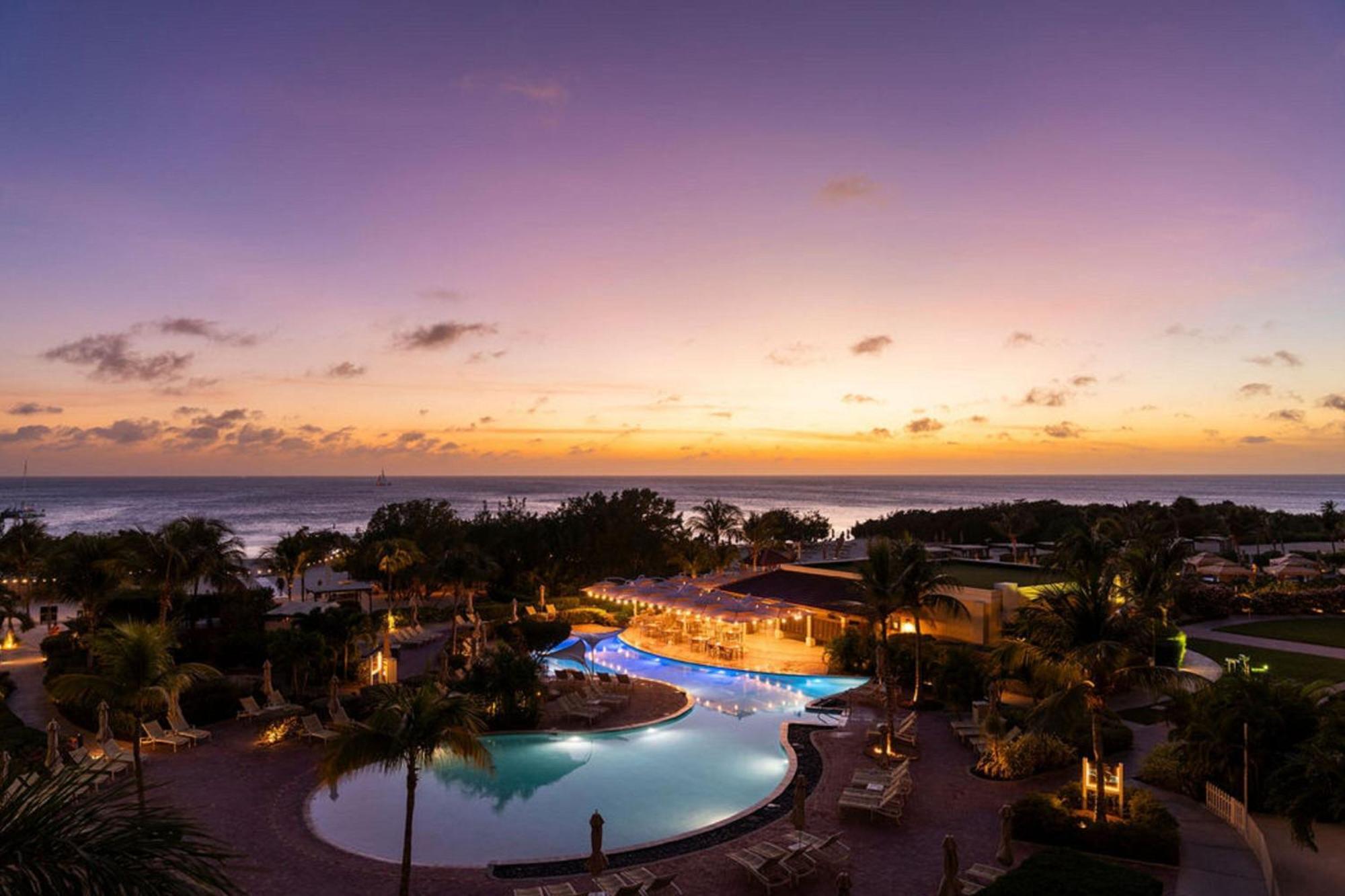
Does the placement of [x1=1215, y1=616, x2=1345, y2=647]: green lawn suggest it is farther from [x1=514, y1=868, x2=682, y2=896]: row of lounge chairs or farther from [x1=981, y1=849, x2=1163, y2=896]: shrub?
[x1=514, y1=868, x2=682, y2=896]: row of lounge chairs

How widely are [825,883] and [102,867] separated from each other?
11233 mm

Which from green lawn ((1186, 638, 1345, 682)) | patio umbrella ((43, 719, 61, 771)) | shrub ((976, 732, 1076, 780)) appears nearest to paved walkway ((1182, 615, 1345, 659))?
green lawn ((1186, 638, 1345, 682))

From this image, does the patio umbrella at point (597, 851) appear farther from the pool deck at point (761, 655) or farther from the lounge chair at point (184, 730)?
the pool deck at point (761, 655)

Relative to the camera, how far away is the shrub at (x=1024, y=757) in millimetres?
16703

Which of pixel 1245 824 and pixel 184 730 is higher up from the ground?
pixel 1245 824

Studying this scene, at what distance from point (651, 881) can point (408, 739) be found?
438 cm

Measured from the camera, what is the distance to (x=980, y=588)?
26.0 meters

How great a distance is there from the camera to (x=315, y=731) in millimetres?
19359

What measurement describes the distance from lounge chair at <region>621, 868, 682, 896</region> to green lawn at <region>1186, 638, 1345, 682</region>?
18083 millimetres

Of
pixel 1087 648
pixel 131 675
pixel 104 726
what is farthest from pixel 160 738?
pixel 1087 648

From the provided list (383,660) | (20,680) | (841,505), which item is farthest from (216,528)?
(841,505)

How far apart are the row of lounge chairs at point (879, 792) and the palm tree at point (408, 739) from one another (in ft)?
23.6

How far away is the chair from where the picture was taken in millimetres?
20906

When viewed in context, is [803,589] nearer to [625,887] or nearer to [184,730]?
[625,887]
